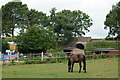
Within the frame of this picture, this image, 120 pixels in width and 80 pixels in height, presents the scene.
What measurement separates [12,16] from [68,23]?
11453mm

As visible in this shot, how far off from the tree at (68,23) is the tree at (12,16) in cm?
612

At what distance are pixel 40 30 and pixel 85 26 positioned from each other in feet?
60.6

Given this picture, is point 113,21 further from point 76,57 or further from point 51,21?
point 76,57

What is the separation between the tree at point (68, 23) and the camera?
5578cm

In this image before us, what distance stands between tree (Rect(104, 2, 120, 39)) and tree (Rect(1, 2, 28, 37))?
1836cm

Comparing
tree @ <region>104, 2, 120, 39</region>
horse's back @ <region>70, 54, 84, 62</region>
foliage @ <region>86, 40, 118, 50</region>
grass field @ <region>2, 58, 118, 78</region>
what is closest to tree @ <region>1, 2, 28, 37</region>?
foliage @ <region>86, 40, 118, 50</region>

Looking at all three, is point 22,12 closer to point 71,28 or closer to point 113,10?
point 71,28

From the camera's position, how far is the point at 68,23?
56250 mm

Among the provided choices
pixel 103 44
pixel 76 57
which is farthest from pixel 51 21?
pixel 76 57

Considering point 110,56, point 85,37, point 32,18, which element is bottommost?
point 110,56

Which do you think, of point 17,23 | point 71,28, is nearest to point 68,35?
point 71,28

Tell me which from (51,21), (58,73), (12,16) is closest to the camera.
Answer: (58,73)

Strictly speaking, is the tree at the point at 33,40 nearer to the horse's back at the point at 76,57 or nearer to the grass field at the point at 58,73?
the grass field at the point at 58,73

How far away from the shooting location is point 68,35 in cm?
5669
